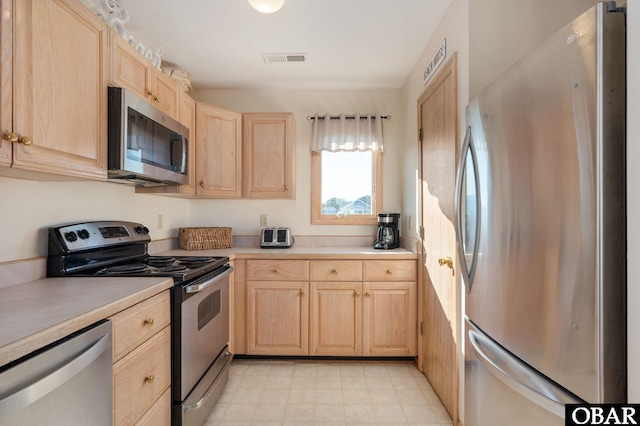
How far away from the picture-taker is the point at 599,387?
28.7 inches

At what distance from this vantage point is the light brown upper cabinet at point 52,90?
1.04 meters

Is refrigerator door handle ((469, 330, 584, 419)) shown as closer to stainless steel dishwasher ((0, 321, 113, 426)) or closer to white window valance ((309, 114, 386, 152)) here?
stainless steel dishwasher ((0, 321, 113, 426))

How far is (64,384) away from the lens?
0.87m

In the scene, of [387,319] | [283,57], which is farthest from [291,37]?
[387,319]

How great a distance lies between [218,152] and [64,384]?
1.96 m

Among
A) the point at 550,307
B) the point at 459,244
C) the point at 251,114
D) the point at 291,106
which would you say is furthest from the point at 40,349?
the point at 291,106

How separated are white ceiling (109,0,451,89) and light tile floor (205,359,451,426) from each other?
244cm

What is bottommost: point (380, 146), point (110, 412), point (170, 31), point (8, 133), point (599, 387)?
point (110, 412)

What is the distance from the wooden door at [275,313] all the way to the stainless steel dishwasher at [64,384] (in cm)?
141

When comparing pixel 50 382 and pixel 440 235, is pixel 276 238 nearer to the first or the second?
pixel 440 235

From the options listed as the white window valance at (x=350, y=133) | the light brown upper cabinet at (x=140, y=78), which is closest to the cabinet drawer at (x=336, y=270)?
the white window valance at (x=350, y=133)

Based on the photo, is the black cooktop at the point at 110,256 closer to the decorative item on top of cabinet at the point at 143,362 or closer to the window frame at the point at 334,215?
the decorative item on top of cabinet at the point at 143,362

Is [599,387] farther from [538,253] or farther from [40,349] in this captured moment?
[40,349]

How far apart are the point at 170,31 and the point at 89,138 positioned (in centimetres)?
114
